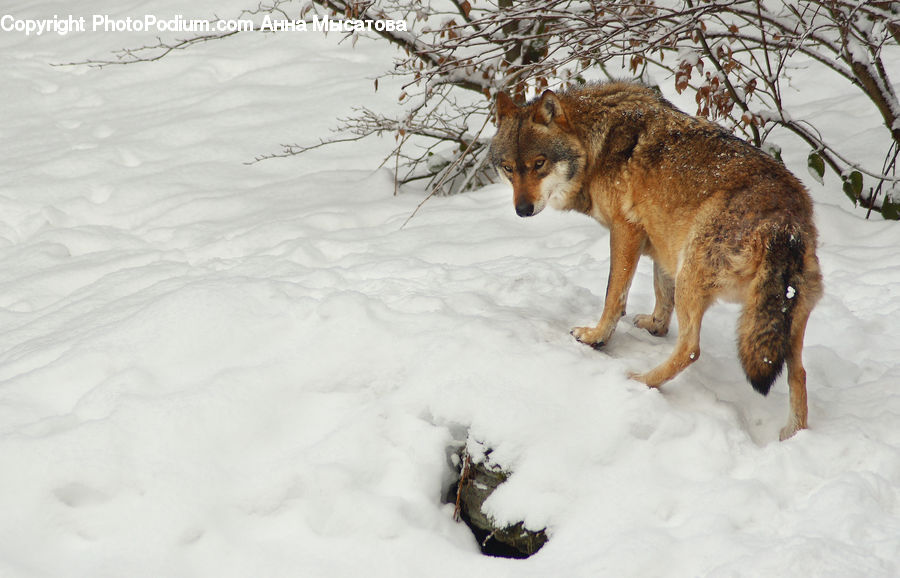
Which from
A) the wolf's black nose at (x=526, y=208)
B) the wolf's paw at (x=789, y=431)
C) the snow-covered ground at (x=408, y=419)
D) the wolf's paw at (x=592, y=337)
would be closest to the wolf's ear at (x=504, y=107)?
the wolf's black nose at (x=526, y=208)

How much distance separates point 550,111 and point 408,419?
81.5 inches

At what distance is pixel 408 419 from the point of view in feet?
11.7

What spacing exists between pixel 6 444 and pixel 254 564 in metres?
1.33

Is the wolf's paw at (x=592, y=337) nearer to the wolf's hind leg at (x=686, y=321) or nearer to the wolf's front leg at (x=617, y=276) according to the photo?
the wolf's front leg at (x=617, y=276)

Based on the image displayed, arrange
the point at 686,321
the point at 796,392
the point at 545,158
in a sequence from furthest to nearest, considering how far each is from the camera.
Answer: the point at 545,158 < the point at 686,321 < the point at 796,392

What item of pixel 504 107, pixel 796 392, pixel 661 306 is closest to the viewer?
pixel 796 392

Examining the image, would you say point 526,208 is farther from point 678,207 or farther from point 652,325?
point 652,325

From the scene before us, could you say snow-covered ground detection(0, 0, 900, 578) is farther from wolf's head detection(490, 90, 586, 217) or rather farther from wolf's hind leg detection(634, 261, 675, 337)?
wolf's head detection(490, 90, 586, 217)

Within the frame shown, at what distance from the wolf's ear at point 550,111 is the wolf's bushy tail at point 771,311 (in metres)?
1.52

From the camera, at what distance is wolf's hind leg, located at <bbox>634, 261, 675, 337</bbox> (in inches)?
180

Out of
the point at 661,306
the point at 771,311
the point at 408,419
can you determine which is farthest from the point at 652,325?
the point at 408,419

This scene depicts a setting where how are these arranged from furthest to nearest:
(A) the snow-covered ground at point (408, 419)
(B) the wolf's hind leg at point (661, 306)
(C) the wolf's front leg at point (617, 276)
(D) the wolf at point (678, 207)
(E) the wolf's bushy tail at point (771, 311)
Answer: (B) the wolf's hind leg at point (661, 306) → (C) the wolf's front leg at point (617, 276) → (D) the wolf at point (678, 207) → (E) the wolf's bushy tail at point (771, 311) → (A) the snow-covered ground at point (408, 419)

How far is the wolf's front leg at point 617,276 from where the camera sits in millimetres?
4168

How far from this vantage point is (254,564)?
3.04m
